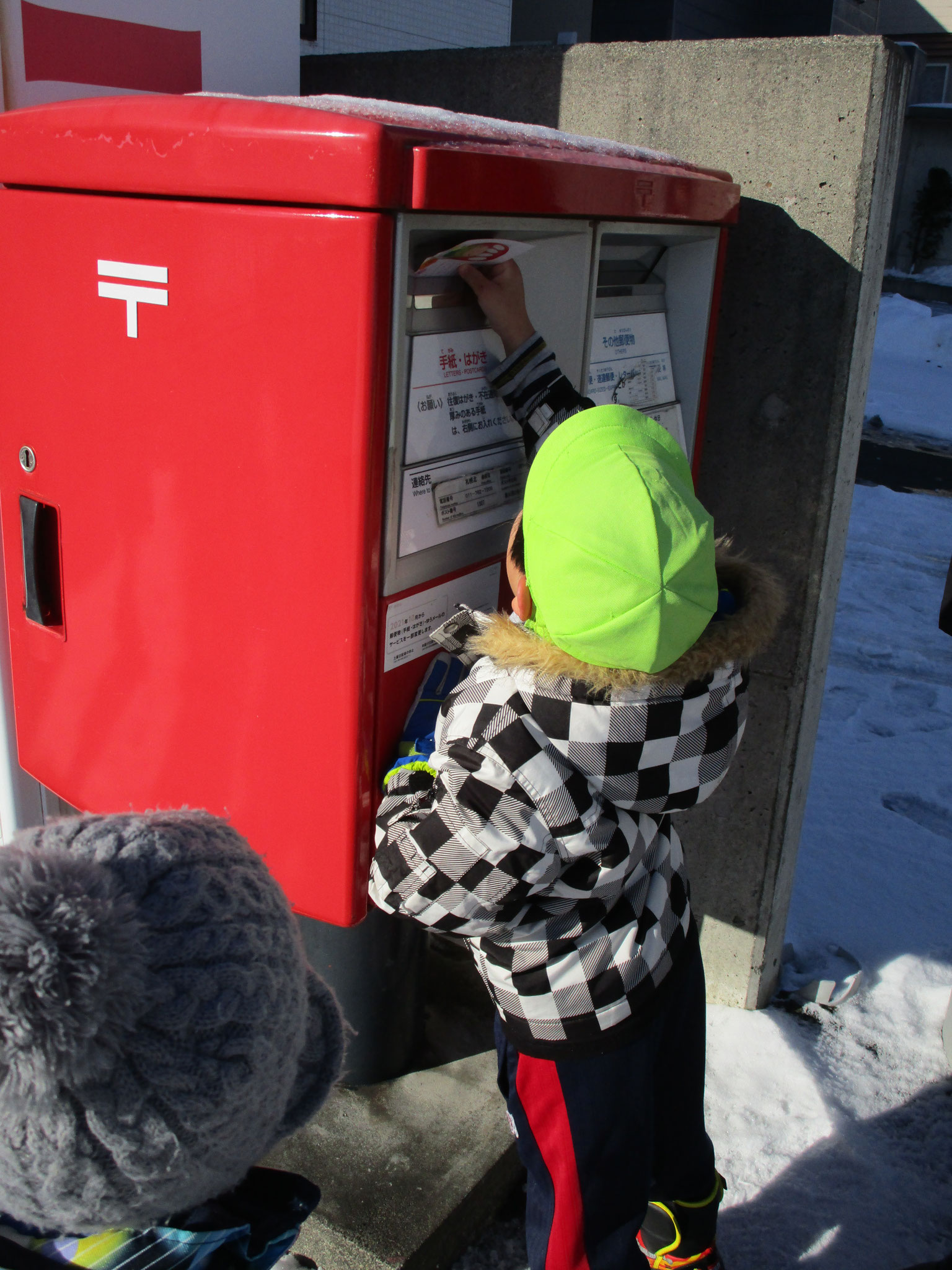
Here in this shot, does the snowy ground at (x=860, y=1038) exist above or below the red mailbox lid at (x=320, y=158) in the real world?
below

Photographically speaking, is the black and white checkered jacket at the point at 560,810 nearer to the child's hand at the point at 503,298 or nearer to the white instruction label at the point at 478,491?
the white instruction label at the point at 478,491

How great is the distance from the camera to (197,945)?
0.85 meters

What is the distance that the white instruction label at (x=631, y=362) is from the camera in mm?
1970

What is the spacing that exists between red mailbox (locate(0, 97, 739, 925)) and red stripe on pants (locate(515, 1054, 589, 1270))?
1.27ft

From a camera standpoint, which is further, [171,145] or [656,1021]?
[656,1021]

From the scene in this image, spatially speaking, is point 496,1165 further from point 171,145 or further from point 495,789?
point 171,145

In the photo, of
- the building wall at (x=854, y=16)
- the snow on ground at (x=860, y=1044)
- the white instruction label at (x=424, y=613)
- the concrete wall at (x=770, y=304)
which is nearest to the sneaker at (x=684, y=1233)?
the snow on ground at (x=860, y=1044)

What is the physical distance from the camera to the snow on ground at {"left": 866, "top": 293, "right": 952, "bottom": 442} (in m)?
9.30

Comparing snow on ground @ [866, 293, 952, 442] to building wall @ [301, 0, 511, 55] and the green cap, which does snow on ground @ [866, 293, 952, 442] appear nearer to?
building wall @ [301, 0, 511, 55]

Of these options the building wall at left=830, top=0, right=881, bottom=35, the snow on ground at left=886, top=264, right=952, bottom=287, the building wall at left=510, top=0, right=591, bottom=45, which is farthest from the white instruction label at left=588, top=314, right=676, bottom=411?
the building wall at left=830, top=0, right=881, bottom=35

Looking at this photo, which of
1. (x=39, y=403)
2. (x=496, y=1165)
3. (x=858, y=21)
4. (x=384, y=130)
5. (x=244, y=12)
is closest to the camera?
(x=384, y=130)

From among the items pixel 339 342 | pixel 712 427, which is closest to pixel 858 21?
pixel 712 427

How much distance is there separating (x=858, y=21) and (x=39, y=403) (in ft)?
64.1

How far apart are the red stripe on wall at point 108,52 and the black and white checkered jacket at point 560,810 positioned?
4.55 feet
